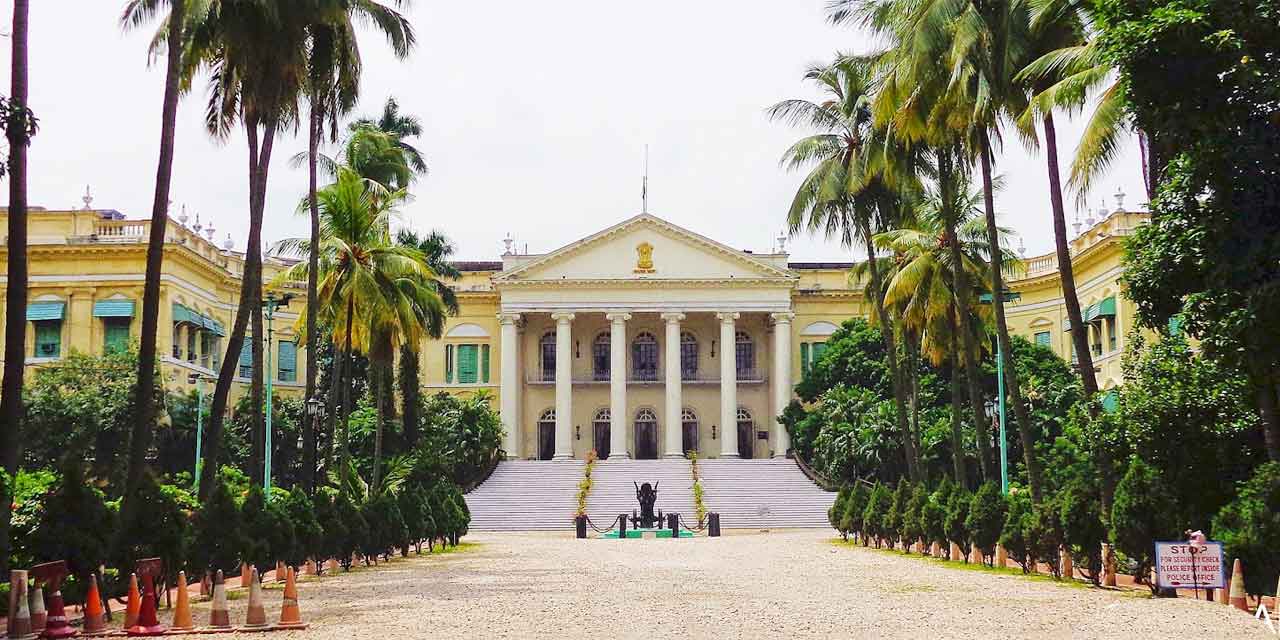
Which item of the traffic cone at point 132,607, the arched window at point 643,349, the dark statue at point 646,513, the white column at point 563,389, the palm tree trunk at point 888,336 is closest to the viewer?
the traffic cone at point 132,607

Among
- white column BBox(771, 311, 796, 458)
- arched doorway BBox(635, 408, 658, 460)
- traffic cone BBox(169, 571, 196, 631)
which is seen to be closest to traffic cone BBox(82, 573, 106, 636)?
traffic cone BBox(169, 571, 196, 631)

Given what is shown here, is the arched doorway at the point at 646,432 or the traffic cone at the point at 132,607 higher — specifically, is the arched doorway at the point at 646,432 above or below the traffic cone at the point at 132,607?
above

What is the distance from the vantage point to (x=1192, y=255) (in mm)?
14141

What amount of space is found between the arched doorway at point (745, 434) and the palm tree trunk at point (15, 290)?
48.0 metres

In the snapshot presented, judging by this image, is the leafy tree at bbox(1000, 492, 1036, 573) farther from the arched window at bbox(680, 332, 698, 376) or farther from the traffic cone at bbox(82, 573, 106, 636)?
the arched window at bbox(680, 332, 698, 376)

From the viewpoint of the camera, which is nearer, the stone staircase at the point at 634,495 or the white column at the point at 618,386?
the stone staircase at the point at 634,495

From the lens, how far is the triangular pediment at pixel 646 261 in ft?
188

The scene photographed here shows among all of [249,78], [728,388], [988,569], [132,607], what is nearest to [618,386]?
[728,388]

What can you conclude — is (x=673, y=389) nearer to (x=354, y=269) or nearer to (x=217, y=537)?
(x=354, y=269)

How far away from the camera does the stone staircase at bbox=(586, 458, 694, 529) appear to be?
46.8 m

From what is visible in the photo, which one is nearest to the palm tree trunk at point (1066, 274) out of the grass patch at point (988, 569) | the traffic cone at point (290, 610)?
the grass patch at point (988, 569)

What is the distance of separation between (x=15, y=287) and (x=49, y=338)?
35792mm

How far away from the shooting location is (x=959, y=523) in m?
24.6

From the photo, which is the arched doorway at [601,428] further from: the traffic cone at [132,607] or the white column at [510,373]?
the traffic cone at [132,607]
